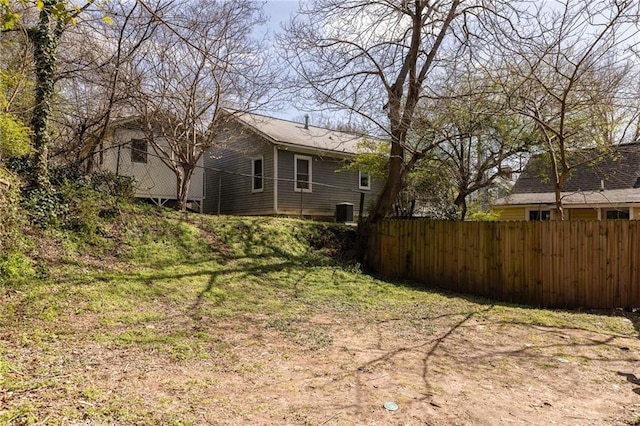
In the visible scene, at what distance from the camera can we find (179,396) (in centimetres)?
318

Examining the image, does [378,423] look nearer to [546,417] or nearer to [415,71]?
[546,417]

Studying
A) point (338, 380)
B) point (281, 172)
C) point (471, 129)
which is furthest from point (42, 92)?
point (281, 172)

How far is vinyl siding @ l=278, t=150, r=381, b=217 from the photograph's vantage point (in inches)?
637

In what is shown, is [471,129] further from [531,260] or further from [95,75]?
[95,75]

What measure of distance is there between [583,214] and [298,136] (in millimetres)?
11365

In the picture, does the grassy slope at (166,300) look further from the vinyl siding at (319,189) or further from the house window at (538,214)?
the house window at (538,214)

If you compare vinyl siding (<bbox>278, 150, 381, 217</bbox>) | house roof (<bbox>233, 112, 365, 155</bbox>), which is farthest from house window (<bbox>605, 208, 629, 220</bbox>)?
house roof (<bbox>233, 112, 365, 155</bbox>)

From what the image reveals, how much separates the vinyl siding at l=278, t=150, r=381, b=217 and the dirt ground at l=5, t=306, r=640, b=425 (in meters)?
10.7

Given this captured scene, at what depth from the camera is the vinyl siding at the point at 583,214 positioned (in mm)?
15811


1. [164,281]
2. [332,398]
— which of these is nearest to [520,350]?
[332,398]

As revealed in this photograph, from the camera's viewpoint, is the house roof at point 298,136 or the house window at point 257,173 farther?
the house window at point 257,173

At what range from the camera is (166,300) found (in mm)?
5898

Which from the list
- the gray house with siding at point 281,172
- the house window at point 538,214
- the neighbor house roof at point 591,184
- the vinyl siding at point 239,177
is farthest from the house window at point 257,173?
the house window at point 538,214

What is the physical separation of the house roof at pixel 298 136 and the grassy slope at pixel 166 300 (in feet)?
18.5
